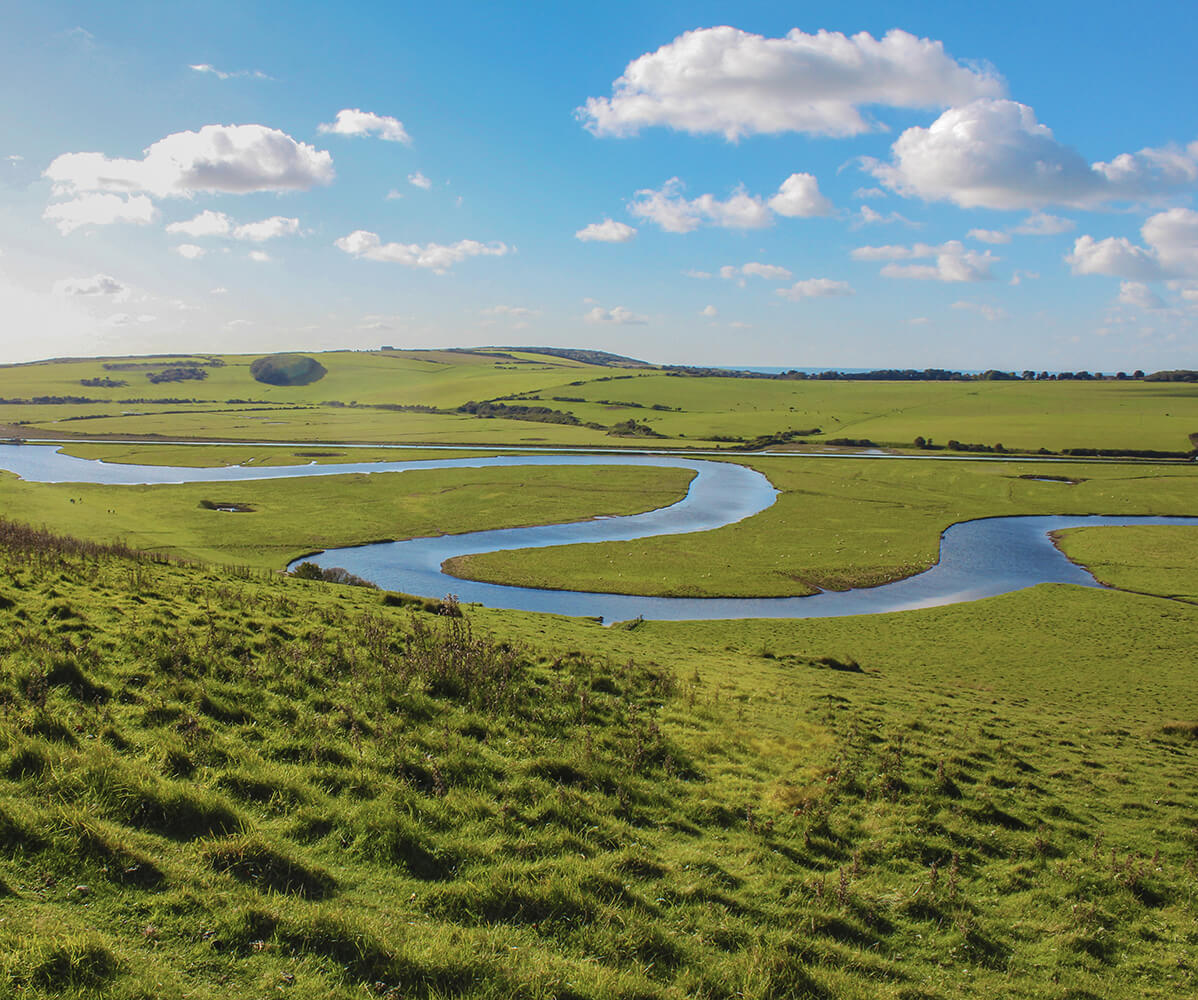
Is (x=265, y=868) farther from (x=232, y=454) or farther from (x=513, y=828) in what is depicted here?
(x=232, y=454)

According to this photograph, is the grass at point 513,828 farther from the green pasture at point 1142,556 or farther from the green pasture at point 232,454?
the green pasture at point 232,454

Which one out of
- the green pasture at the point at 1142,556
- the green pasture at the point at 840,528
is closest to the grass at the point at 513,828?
the green pasture at the point at 840,528

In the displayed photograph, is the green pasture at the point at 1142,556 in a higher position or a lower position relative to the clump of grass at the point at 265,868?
lower

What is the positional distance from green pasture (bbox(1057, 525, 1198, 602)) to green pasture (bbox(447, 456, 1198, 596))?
6.25 m

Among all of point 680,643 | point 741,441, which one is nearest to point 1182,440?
point 741,441

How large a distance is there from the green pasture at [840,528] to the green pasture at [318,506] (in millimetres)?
14589

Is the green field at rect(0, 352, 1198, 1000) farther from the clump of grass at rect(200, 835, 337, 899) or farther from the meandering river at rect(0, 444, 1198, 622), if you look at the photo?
the meandering river at rect(0, 444, 1198, 622)

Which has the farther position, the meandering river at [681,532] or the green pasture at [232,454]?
the green pasture at [232,454]

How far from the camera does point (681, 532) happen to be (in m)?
70.7

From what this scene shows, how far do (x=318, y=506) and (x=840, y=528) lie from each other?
56.8 meters

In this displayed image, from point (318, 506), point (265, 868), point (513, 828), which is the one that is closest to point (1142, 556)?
point (513, 828)

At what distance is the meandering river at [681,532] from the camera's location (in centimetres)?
4828

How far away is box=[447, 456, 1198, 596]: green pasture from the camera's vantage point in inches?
2133

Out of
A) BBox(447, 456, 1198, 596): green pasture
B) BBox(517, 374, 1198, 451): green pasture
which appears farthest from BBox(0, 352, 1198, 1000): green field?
BBox(517, 374, 1198, 451): green pasture
